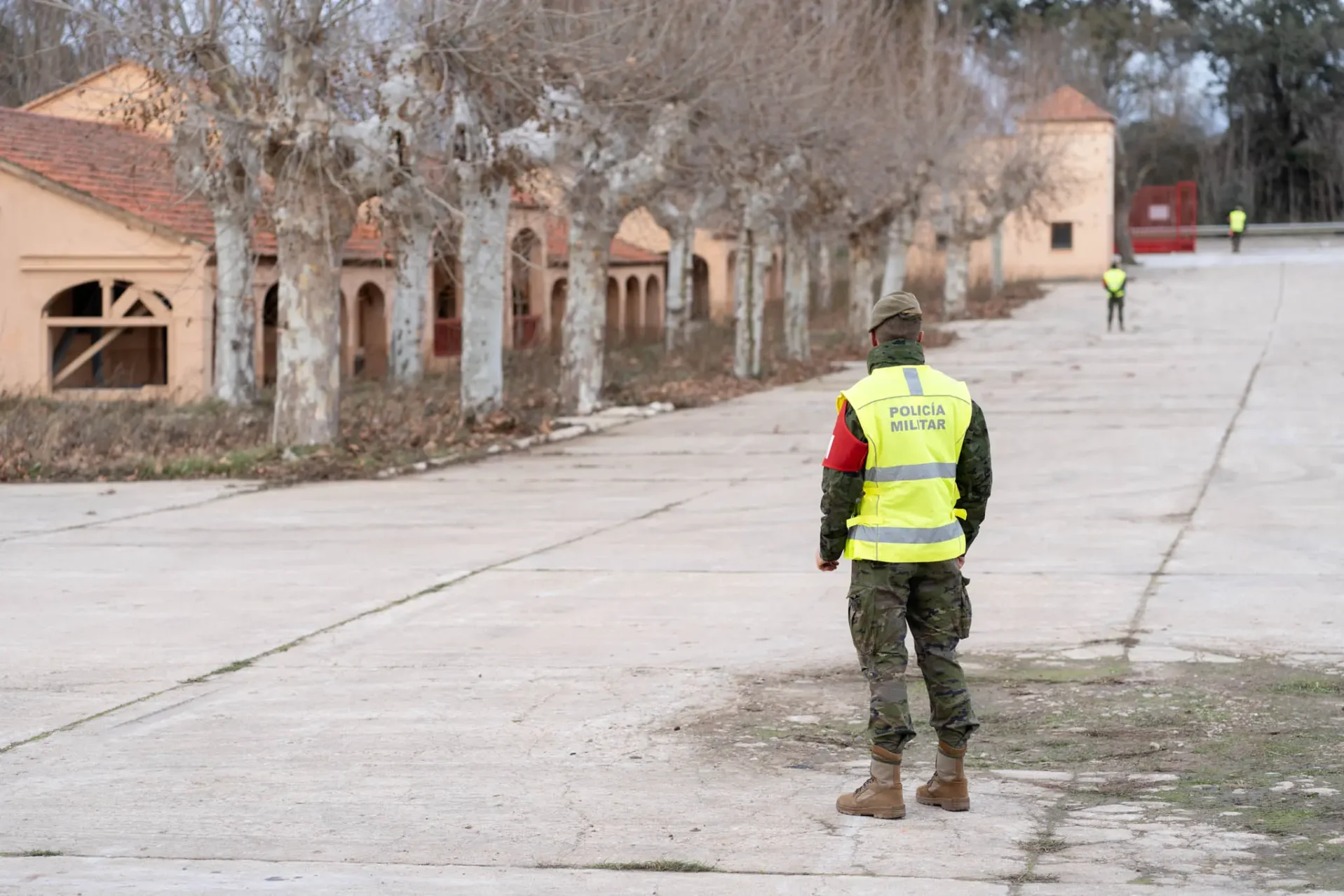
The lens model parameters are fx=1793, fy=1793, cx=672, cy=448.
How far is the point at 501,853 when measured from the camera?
5555mm

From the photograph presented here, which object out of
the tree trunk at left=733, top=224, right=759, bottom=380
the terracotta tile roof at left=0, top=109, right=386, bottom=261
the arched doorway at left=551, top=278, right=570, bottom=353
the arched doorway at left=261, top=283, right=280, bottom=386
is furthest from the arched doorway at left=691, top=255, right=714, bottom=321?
the tree trunk at left=733, top=224, right=759, bottom=380

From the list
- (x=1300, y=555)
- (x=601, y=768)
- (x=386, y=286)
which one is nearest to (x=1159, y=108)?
(x=386, y=286)

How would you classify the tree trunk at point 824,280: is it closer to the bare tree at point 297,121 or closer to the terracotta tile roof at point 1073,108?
the terracotta tile roof at point 1073,108

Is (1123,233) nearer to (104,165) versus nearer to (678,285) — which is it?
(678,285)

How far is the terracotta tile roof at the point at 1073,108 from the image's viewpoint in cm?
6456

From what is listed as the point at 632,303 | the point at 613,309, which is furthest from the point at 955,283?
the point at 613,309

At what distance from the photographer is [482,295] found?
23.9 metres

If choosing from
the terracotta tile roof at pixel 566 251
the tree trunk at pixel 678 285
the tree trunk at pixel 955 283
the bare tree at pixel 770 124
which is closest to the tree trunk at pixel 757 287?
the bare tree at pixel 770 124

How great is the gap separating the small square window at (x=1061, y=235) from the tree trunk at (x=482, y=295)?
4830 cm

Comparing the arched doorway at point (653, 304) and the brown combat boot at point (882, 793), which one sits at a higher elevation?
the arched doorway at point (653, 304)

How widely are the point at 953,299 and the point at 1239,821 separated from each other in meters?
49.2

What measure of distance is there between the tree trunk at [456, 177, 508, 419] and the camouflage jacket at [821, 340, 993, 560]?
1762 centimetres

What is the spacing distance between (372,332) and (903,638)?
Result: 35715 millimetres

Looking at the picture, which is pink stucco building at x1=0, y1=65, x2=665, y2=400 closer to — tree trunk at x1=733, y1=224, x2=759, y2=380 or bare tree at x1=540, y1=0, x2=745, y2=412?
bare tree at x1=540, y1=0, x2=745, y2=412
